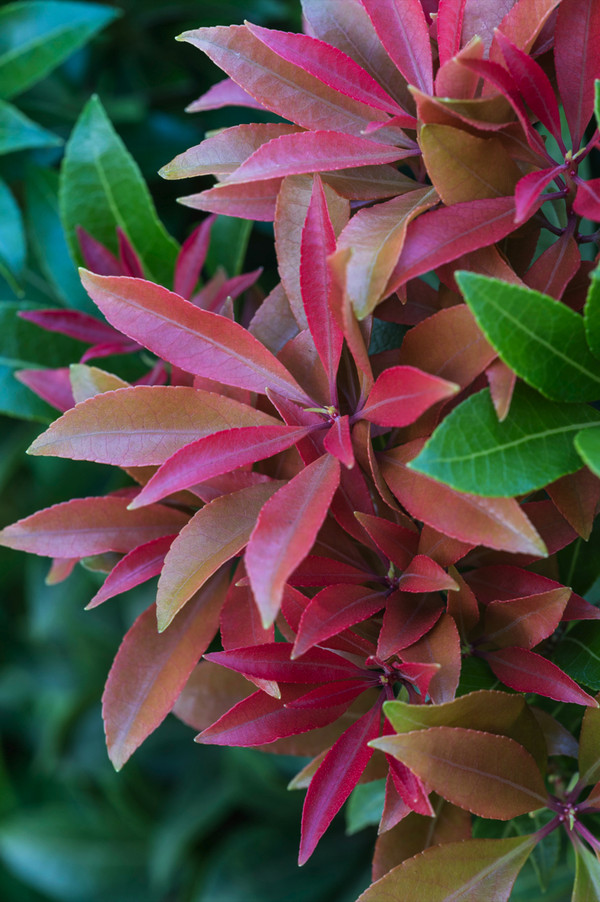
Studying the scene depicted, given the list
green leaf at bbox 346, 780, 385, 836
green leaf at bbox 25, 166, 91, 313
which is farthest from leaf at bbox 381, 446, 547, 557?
green leaf at bbox 25, 166, 91, 313

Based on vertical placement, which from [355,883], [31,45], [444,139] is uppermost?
[31,45]

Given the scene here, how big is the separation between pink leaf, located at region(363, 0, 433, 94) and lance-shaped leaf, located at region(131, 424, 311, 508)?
0.21 meters

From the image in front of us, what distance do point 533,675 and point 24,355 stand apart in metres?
0.55

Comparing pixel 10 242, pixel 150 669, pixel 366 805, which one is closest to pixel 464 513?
pixel 150 669

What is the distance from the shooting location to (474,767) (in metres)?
0.42

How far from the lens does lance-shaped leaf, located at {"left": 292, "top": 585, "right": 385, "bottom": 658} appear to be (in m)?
0.41

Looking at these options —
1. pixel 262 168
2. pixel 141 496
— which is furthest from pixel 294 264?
pixel 141 496

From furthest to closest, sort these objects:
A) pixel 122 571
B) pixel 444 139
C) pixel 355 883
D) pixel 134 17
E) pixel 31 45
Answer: pixel 355 883 → pixel 134 17 → pixel 31 45 → pixel 122 571 → pixel 444 139

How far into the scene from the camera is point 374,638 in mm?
489

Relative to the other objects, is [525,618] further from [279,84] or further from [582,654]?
A: [279,84]

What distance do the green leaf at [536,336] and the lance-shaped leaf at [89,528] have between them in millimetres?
268

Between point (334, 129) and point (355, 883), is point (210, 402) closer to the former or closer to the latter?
point (334, 129)

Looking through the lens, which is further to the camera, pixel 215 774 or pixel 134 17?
pixel 215 774

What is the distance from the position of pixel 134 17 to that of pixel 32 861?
51.1 inches
